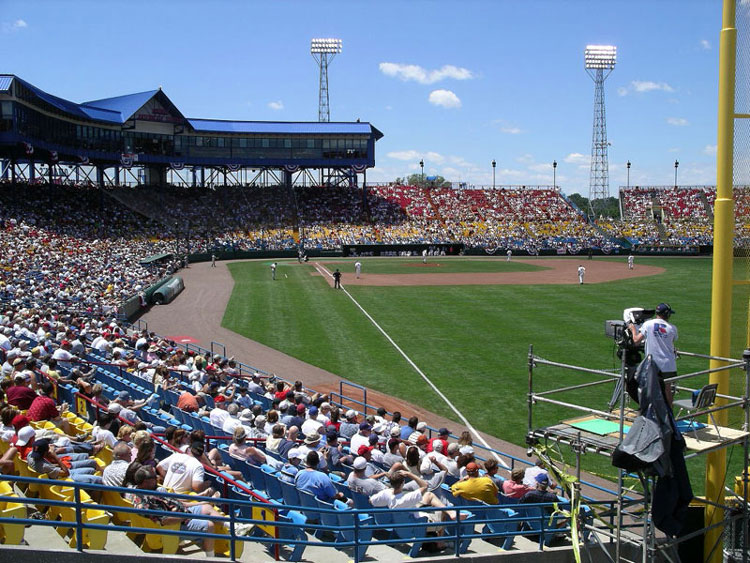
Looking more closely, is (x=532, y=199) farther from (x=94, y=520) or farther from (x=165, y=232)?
(x=94, y=520)

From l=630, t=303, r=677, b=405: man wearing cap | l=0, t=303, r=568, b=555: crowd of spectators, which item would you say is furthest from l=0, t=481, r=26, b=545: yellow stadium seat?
l=630, t=303, r=677, b=405: man wearing cap

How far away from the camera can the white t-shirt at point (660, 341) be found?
782 cm

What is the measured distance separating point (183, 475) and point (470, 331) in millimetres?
22535

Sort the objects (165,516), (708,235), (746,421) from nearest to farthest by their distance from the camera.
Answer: (165,516) < (746,421) < (708,235)

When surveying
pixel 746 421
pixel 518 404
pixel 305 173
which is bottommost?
pixel 518 404

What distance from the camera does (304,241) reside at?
72188 mm

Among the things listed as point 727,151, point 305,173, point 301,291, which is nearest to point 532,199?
point 305,173

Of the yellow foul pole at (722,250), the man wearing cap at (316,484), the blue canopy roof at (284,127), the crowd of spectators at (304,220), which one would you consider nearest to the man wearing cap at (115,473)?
the man wearing cap at (316,484)

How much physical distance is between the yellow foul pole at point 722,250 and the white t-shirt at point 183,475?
20.6 feet

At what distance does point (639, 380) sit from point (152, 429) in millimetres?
7242

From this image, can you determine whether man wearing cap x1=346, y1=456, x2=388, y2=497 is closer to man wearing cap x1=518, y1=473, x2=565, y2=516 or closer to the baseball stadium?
the baseball stadium

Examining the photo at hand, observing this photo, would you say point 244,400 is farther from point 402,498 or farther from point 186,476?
point 402,498

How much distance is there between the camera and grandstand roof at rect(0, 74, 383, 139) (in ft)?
181

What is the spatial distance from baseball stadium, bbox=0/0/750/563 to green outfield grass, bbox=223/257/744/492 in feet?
0.57
